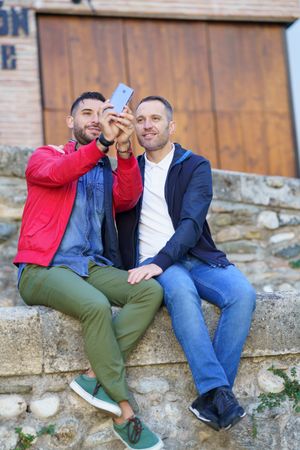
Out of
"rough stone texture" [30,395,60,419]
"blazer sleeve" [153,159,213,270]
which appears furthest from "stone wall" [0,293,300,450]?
"blazer sleeve" [153,159,213,270]

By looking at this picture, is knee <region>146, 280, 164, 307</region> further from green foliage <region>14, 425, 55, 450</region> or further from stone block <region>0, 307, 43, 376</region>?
green foliage <region>14, 425, 55, 450</region>

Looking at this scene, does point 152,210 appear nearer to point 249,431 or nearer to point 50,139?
point 249,431

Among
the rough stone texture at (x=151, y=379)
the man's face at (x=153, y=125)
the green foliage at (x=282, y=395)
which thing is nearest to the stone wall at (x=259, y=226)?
the man's face at (x=153, y=125)

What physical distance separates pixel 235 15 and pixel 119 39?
144 cm

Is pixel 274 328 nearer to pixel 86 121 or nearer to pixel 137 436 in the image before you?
pixel 137 436

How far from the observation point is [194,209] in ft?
12.9

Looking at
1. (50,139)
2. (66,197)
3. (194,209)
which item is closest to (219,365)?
(194,209)

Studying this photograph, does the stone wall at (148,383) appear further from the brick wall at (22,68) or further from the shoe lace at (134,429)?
the brick wall at (22,68)

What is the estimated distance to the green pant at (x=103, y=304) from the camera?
340 centimetres

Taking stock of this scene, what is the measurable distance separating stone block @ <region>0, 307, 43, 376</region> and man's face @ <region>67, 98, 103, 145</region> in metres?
1.09

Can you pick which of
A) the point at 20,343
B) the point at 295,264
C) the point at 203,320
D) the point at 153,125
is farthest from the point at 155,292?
the point at 295,264

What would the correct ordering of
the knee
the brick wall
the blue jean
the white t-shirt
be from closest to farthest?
the blue jean → the knee → the white t-shirt → the brick wall

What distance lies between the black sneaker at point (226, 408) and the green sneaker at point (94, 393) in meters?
0.46

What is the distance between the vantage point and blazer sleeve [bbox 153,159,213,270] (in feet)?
12.3
